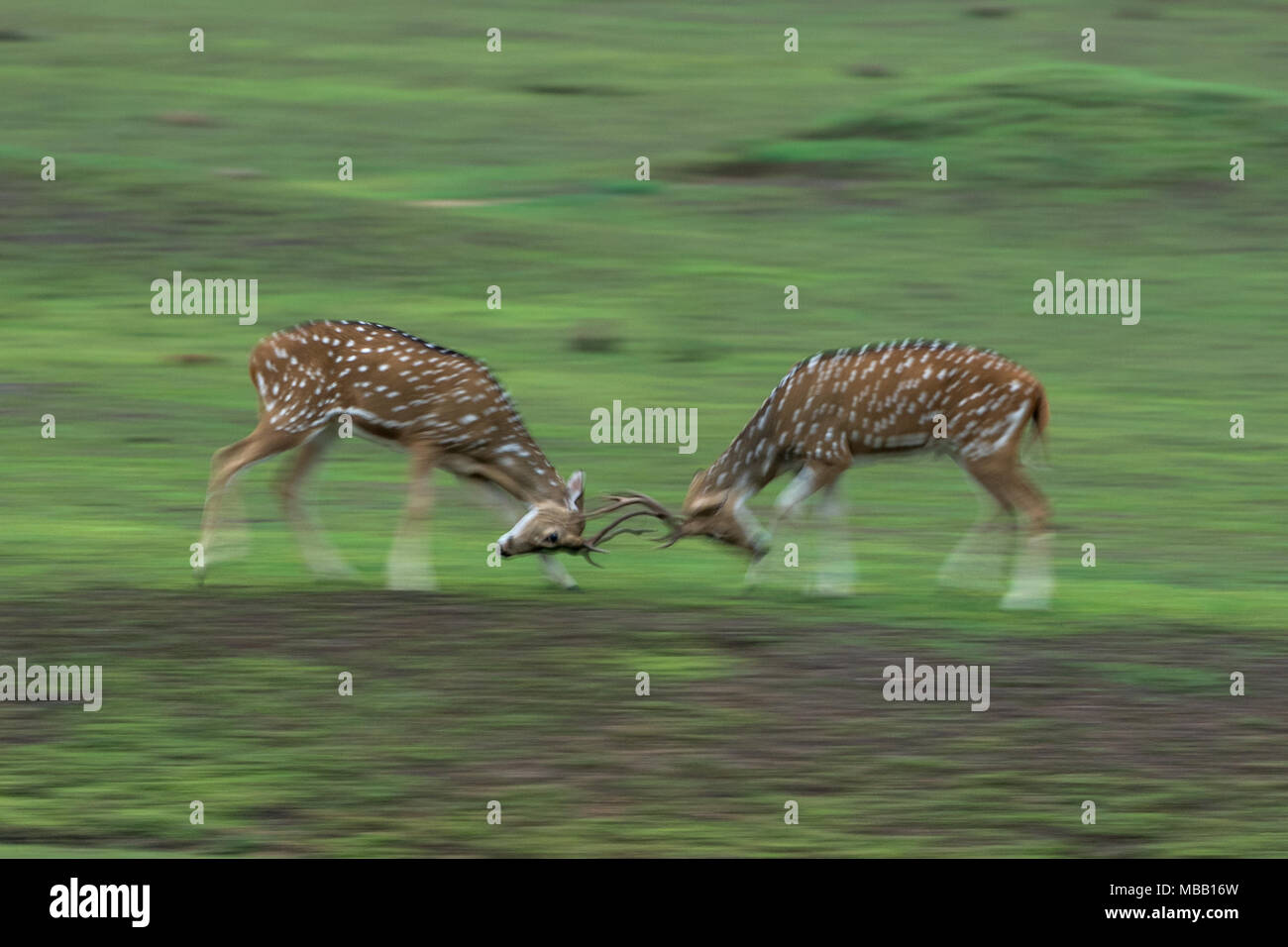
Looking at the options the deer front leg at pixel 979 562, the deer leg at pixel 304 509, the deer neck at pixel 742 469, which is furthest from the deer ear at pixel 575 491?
the deer front leg at pixel 979 562

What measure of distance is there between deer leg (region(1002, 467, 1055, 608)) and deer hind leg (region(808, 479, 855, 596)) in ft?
3.10

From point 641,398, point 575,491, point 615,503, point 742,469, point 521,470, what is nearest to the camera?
point 615,503

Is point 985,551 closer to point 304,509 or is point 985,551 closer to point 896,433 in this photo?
point 896,433

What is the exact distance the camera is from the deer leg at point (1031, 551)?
13141 millimetres

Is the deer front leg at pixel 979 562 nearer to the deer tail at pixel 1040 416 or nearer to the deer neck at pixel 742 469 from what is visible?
the deer tail at pixel 1040 416

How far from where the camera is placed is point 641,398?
2062 centimetres

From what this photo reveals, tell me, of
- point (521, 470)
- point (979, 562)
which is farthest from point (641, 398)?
point (521, 470)

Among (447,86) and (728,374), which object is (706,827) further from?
(447,86)

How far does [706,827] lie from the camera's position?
933 cm

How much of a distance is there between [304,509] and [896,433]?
354cm

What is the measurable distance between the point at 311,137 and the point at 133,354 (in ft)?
43.8

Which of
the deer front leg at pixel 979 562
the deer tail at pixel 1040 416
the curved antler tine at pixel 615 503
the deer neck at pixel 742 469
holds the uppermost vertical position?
the deer tail at pixel 1040 416

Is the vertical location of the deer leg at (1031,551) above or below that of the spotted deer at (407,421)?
below

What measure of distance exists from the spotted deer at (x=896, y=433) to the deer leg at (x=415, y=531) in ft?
4.72
